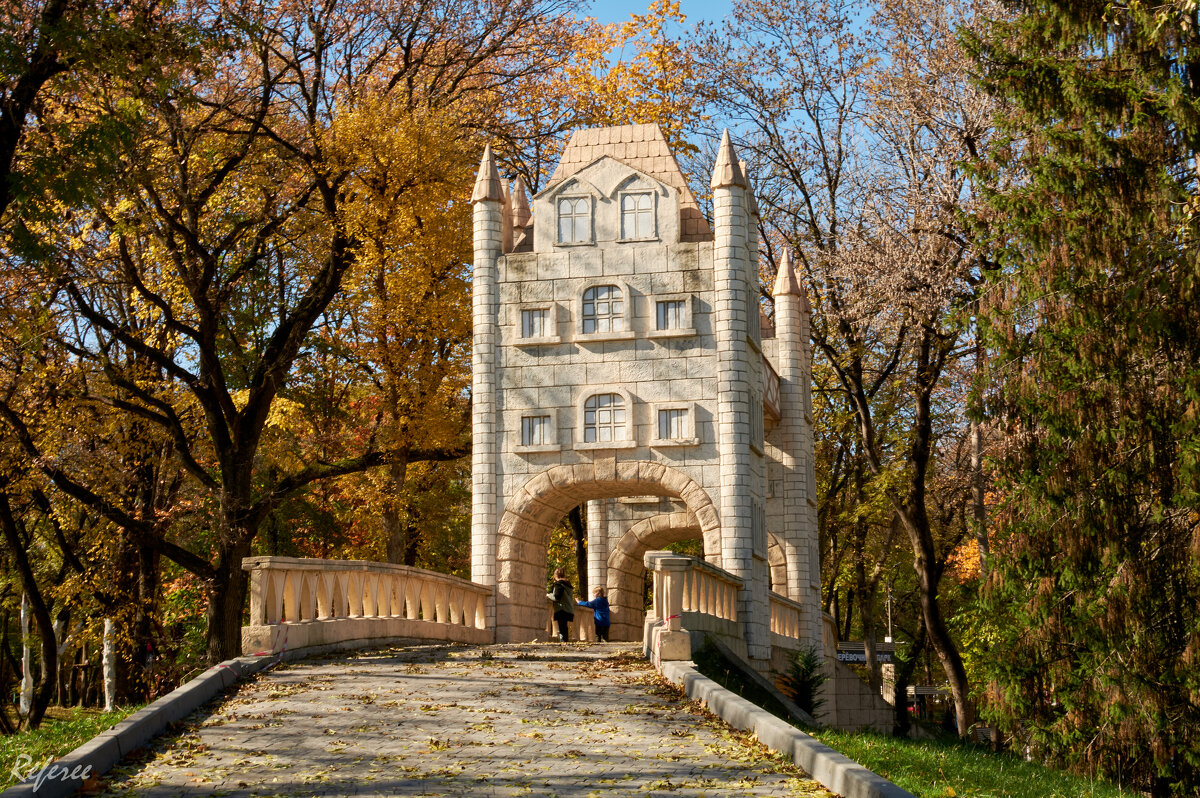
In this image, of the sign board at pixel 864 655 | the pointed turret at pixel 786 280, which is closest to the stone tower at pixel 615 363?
the pointed turret at pixel 786 280

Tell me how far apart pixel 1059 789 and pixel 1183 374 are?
661cm

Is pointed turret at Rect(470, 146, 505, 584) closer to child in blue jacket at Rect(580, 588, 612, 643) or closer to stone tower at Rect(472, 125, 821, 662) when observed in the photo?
stone tower at Rect(472, 125, 821, 662)

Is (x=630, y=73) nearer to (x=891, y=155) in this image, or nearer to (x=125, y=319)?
(x=891, y=155)

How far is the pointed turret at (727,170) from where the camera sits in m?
22.4

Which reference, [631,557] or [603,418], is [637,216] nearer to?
[603,418]

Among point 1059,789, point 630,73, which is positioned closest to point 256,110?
point 630,73

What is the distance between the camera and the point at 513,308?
22.2m

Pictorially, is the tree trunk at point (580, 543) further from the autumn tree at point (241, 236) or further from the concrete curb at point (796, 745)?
the concrete curb at point (796, 745)

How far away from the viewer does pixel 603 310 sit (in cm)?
2198

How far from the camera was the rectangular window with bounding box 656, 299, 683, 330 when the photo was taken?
2183 centimetres

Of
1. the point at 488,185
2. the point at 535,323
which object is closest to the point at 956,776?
the point at 535,323

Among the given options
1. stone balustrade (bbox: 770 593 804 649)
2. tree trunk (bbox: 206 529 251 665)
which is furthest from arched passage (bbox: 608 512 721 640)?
tree trunk (bbox: 206 529 251 665)

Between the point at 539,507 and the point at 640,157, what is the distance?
666 centimetres

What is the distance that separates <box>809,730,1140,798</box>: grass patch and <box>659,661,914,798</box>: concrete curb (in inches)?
33.1
